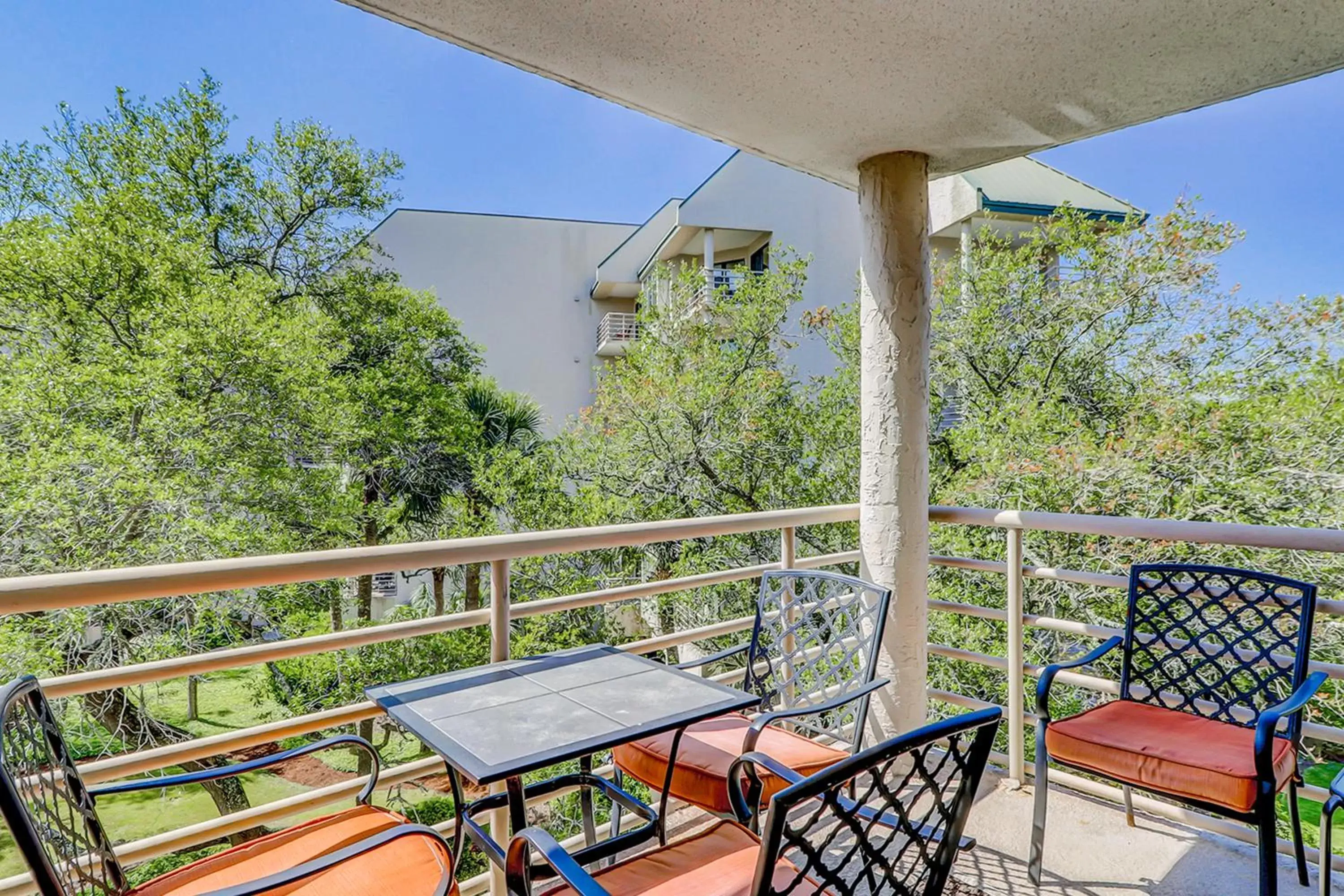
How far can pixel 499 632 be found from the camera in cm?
207

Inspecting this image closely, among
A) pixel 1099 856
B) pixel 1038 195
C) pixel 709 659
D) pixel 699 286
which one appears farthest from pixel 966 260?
pixel 709 659

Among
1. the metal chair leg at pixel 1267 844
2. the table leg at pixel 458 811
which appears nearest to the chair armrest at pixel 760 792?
the metal chair leg at pixel 1267 844

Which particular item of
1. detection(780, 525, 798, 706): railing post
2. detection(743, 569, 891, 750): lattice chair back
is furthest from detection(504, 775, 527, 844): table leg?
detection(780, 525, 798, 706): railing post

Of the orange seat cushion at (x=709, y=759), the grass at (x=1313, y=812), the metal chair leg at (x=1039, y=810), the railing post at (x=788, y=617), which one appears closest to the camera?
the orange seat cushion at (x=709, y=759)

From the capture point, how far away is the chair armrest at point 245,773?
130 cm

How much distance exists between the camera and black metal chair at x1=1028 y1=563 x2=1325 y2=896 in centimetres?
174


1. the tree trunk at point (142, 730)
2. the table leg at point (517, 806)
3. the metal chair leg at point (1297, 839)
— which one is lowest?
the tree trunk at point (142, 730)

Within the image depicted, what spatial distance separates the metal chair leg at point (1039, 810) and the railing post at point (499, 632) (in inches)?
63.4

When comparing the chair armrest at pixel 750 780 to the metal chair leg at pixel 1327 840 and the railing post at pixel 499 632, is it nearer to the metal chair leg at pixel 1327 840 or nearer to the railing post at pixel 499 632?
the railing post at pixel 499 632

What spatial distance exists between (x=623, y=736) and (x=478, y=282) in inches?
549

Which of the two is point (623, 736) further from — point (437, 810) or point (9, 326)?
point (9, 326)

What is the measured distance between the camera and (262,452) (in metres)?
8.54

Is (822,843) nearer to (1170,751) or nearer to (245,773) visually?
(245,773)

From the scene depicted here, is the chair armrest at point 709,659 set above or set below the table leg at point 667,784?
above
